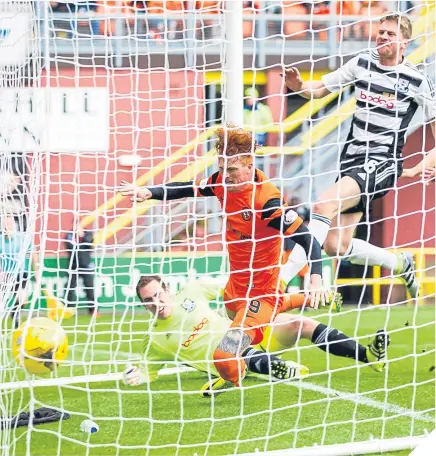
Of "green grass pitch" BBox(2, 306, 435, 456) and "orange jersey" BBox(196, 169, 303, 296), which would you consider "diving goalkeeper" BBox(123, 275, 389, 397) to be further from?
"orange jersey" BBox(196, 169, 303, 296)

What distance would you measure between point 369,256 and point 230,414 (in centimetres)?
131

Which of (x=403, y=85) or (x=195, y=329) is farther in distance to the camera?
(x=195, y=329)

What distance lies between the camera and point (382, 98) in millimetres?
5160

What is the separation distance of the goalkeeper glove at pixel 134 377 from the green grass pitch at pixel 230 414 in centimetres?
9

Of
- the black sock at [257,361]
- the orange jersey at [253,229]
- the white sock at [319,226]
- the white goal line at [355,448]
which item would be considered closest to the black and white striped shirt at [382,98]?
the white sock at [319,226]

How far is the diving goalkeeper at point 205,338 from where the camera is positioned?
5.14 meters

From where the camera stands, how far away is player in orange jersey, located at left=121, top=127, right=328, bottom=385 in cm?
453

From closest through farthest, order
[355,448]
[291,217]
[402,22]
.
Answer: [355,448] < [291,217] < [402,22]

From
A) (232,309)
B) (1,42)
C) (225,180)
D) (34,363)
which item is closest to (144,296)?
(232,309)

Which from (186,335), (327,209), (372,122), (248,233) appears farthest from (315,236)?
(186,335)

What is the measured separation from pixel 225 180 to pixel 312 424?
1.32 metres

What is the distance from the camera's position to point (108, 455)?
4.42 metres

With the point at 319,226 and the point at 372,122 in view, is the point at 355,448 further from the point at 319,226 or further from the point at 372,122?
the point at 372,122

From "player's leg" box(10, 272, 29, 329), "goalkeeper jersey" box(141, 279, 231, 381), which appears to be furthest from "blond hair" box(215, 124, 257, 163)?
"goalkeeper jersey" box(141, 279, 231, 381)
